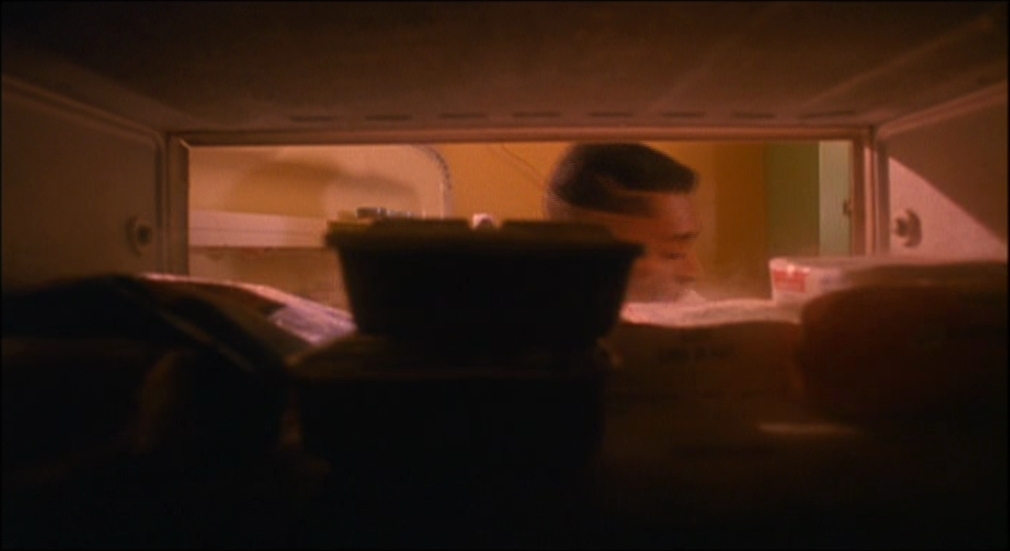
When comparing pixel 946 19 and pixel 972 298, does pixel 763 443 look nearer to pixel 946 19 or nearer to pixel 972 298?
pixel 972 298

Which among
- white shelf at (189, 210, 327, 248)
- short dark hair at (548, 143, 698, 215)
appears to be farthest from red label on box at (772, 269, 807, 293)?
white shelf at (189, 210, 327, 248)

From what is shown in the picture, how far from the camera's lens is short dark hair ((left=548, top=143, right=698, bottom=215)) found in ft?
3.74

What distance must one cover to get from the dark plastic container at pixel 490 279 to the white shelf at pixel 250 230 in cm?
55

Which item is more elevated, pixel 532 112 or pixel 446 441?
pixel 532 112

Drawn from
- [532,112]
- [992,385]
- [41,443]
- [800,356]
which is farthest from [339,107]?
[992,385]

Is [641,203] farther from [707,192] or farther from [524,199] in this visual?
[707,192]

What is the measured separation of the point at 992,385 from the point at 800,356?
0.14 m

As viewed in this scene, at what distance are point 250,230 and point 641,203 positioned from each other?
2.40 feet

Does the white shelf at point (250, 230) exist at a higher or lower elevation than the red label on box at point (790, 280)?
higher

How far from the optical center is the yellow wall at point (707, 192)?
1.33 meters

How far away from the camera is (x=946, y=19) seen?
1.59 feet

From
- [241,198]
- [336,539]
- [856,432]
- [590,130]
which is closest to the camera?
[336,539]

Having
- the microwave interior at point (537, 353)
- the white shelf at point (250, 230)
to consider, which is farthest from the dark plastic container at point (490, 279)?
the white shelf at point (250, 230)

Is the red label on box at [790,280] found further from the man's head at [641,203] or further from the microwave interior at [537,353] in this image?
the man's head at [641,203]
